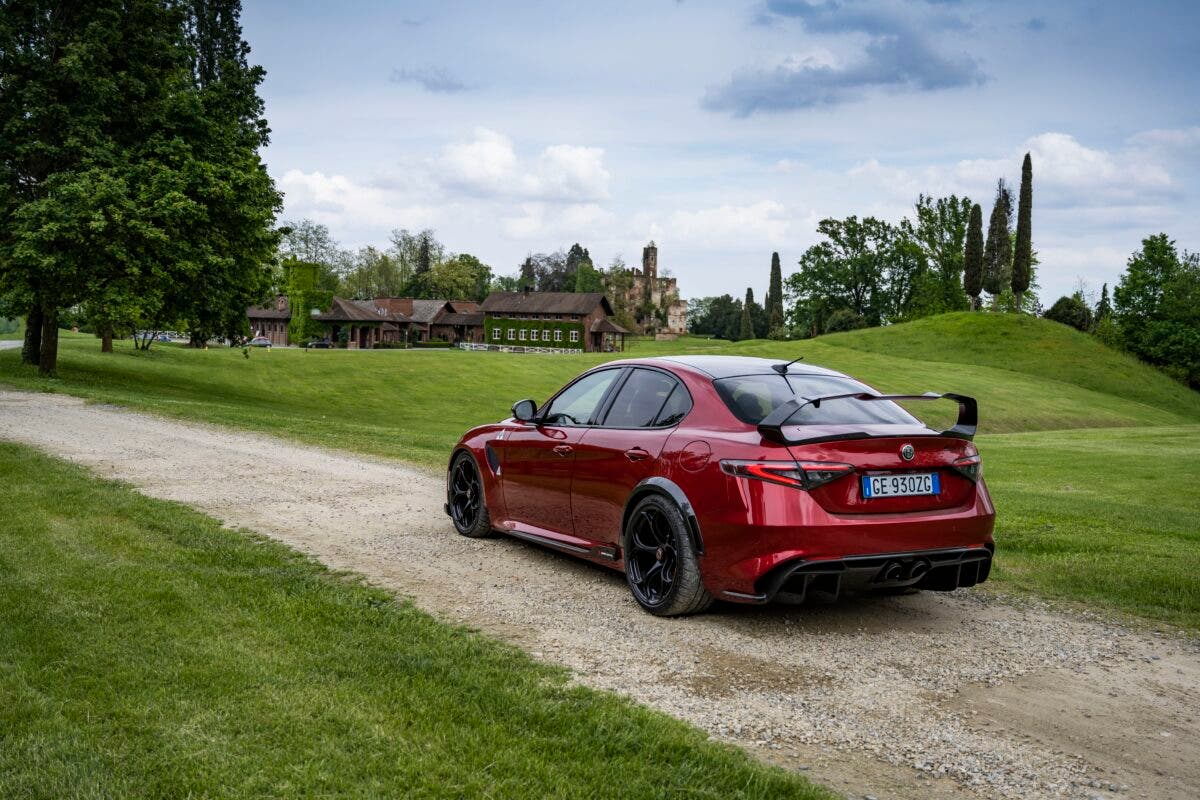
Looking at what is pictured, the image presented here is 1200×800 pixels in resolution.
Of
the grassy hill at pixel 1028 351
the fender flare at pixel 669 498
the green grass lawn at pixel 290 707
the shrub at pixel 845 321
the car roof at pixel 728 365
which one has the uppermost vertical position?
the shrub at pixel 845 321

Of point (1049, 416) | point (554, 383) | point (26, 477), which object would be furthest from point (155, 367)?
point (1049, 416)

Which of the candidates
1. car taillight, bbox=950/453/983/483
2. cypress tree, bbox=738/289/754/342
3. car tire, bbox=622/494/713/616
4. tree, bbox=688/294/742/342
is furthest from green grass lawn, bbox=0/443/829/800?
tree, bbox=688/294/742/342

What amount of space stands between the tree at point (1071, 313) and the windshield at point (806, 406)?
302ft

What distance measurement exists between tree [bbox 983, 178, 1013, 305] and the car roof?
8923cm

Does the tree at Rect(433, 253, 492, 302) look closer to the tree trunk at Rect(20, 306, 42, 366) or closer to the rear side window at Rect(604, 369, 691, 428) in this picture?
the tree trunk at Rect(20, 306, 42, 366)

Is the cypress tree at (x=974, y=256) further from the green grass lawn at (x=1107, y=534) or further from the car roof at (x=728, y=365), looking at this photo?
the car roof at (x=728, y=365)

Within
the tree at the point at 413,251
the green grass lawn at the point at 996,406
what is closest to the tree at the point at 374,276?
the tree at the point at 413,251

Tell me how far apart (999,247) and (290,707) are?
94.2 metres

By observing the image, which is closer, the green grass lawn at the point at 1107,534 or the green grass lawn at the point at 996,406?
the green grass lawn at the point at 1107,534

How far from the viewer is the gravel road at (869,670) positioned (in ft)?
12.3

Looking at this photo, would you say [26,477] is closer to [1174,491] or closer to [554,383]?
[1174,491]

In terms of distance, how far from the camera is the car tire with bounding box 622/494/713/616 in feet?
18.4

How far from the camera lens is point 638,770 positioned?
3.51 meters

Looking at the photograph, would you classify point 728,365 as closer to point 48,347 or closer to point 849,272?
point 48,347
